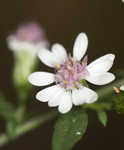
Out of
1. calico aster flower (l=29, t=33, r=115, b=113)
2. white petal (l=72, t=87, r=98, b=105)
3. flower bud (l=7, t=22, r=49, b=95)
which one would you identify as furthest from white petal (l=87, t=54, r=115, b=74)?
flower bud (l=7, t=22, r=49, b=95)

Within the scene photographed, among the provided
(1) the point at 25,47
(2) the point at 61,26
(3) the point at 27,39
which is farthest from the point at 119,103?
(2) the point at 61,26

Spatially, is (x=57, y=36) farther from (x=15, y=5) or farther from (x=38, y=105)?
(x=38, y=105)

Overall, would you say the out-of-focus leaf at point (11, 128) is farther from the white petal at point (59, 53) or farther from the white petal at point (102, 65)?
the white petal at point (102, 65)

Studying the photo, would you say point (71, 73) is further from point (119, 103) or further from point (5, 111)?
point (5, 111)

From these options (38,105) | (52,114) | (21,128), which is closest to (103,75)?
(52,114)

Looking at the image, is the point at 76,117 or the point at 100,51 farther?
the point at 100,51

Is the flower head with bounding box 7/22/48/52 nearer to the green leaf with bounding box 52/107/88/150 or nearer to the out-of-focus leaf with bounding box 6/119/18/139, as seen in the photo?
the out-of-focus leaf with bounding box 6/119/18/139
